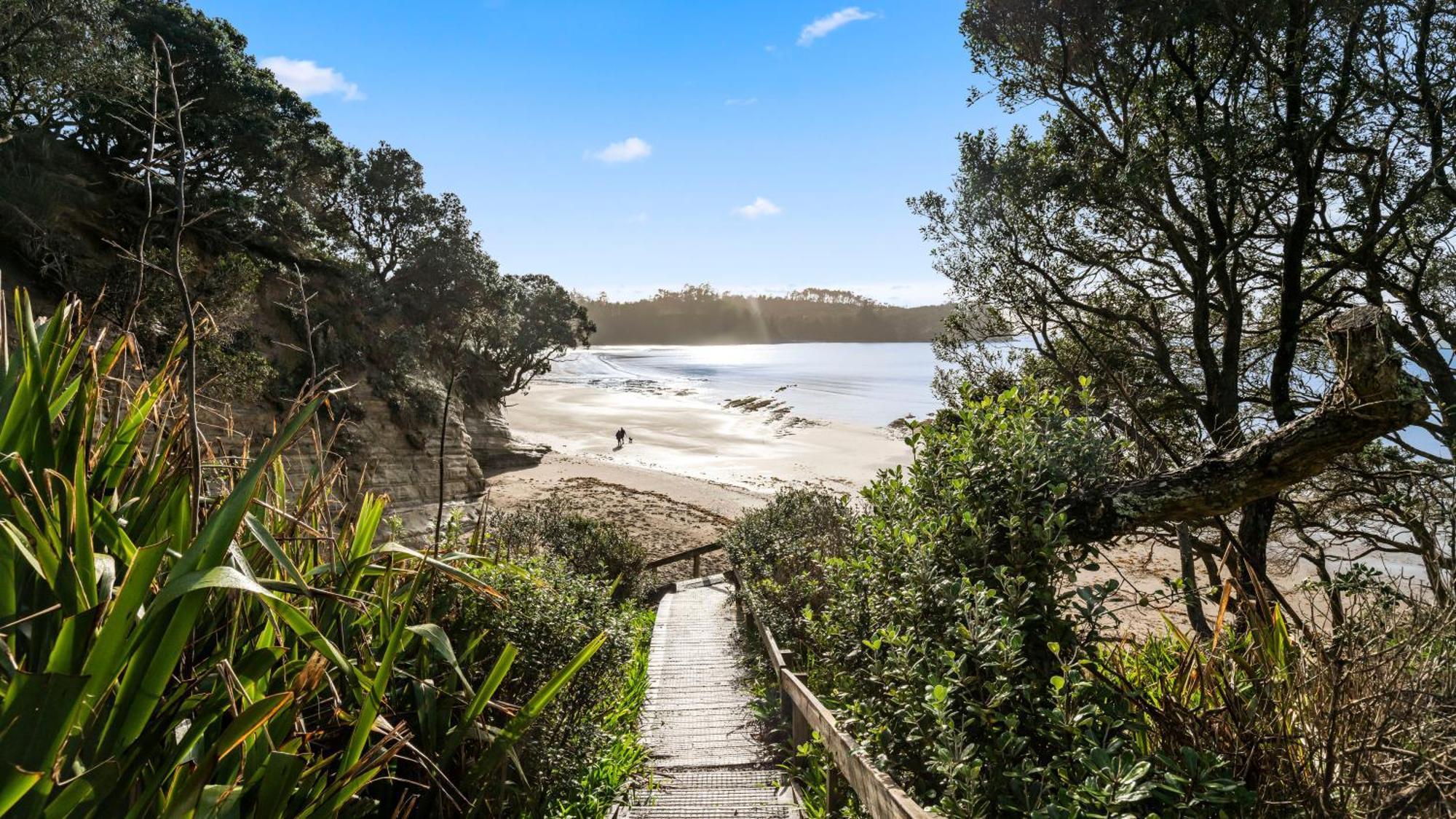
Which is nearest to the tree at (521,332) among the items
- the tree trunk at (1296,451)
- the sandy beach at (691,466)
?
the sandy beach at (691,466)

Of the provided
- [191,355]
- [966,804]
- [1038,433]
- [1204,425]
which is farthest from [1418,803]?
[1204,425]

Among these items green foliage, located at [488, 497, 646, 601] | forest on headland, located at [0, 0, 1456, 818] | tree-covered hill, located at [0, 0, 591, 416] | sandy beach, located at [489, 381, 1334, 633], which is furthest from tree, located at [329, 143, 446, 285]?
green foliage, located at [488, 497, 646, 601]

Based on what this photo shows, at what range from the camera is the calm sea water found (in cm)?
5019

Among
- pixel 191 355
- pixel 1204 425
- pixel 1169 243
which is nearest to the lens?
pixel 191 355

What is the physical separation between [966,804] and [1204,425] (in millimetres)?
7371

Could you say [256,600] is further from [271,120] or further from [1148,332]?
[271,120]

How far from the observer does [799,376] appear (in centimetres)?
7625

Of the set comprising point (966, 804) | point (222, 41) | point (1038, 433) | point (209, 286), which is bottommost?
point (966, 804)

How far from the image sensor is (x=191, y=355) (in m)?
1.41

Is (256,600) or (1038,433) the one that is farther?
(1038,433)

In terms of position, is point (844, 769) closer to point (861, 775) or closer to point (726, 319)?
point (861, 775)

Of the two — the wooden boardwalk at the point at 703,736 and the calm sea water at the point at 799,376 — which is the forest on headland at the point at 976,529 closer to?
the wooden boardwalk at the point at 703,736

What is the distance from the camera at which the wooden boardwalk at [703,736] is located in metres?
4.49

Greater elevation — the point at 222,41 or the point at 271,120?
the point at 222,41
